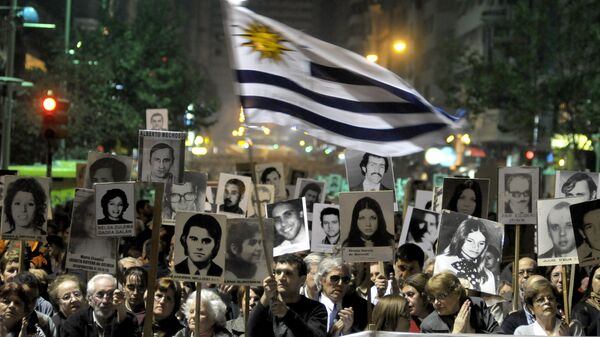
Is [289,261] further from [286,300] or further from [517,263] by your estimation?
[517,263]

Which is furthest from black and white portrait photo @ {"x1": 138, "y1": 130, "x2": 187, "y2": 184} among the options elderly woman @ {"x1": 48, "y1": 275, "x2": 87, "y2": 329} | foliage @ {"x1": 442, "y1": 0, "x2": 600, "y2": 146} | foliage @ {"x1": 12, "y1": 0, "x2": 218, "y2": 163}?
foliage @ {"x1": 12, "y1": 0, "x2": 218, "y2": 163}

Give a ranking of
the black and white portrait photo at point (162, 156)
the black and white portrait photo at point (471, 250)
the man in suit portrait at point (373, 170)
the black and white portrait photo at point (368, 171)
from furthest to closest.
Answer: the man in suit portrait at point (373, 170) → the black and white portrait photo at point (368, 171) → the black and white portrait photo at point (162, 156) → the black and white portrait photo at point (471, 250)

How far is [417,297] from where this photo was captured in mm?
10102

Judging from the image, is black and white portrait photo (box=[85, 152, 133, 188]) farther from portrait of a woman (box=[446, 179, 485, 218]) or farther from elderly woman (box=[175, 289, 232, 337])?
elderly woman (box=[175, 289, 232, 337])

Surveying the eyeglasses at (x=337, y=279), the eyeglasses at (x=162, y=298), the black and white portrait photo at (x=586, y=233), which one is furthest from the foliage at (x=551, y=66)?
the eyeglasses at (x=162, y=298)

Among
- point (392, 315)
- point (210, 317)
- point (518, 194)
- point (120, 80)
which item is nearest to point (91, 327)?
point (210, 317)

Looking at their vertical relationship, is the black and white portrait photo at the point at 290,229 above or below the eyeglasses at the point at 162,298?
above

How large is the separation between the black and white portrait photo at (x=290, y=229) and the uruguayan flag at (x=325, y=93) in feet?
14.6

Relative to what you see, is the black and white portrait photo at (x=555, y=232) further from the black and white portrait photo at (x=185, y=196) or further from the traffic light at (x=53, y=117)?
the traffic light at (x=53, y=117)

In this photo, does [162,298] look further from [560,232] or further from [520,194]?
[520,194]

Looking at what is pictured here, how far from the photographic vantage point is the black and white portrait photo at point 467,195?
15.0 m

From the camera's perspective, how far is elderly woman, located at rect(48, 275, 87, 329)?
1115 centimetres

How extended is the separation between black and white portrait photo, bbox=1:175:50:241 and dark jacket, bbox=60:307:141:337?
3.40 m

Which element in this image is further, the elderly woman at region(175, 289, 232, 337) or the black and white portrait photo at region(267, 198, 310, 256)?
the black and white portrait photo at region(267, 198, 310, 256)
